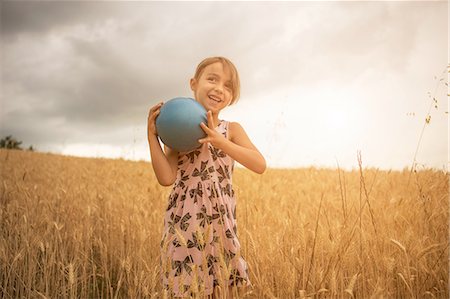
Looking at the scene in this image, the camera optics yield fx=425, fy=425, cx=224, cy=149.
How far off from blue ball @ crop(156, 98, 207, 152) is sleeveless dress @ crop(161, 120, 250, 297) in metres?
0.21

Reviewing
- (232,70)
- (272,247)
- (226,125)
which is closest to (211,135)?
(226,125)

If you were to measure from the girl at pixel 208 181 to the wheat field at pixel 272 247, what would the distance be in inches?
6.5

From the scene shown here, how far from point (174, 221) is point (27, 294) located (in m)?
1.12

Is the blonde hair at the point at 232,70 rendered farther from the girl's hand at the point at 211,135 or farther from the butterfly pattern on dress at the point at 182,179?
the butterfly pattern on dress at the point at 182,179

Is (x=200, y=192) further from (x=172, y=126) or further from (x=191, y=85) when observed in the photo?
(x=191, y=85)

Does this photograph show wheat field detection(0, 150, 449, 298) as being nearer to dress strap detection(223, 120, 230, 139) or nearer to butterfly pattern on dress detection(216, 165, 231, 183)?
butterfly pattern on dress detection(216, 165, 231, 183)

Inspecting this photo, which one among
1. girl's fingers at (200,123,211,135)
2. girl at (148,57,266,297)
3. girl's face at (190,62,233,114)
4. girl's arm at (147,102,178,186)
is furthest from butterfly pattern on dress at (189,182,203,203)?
girl's face at (190,62,233,114)

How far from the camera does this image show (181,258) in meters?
2.63

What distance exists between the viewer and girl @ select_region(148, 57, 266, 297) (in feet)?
8.54

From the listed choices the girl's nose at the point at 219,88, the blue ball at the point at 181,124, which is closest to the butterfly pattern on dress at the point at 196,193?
the blue ball at the point at 181,124

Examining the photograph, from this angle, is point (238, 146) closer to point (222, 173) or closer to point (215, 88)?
point (222, 173)

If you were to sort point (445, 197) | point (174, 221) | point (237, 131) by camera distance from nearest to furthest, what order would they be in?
point (174, 221) < point (237, 131) < point (445, 197)

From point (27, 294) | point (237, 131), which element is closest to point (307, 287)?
point (237, 131)

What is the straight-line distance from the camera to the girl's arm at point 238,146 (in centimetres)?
252
